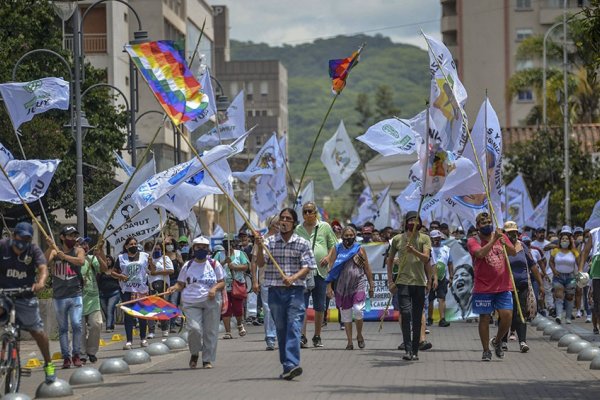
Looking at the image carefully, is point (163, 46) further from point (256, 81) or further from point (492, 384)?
point (256, 81)

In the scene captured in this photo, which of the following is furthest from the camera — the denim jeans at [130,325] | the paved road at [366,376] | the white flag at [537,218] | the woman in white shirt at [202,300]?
the white flag at [537,218]

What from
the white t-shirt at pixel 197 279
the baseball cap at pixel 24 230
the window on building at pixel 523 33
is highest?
the window on building at pixel 523 33

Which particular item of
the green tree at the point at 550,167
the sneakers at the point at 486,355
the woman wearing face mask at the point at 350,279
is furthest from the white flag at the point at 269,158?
the green tree at the point at 550,167

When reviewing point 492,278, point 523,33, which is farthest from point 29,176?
point 523,33

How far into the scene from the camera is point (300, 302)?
15.1m

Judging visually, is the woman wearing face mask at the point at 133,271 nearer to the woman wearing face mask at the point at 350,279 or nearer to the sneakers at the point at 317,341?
the sneakers at the point at 317,341

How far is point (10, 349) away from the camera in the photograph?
12.9m

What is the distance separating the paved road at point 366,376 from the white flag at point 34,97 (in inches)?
175

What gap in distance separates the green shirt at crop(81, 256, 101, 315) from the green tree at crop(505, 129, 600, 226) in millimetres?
37292

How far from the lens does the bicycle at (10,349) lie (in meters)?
12.9

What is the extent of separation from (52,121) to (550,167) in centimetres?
2588

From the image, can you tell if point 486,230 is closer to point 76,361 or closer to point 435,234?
point 76,361

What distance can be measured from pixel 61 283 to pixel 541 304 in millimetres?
10266

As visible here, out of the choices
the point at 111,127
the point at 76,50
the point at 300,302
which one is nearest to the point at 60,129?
the point at 111,127
